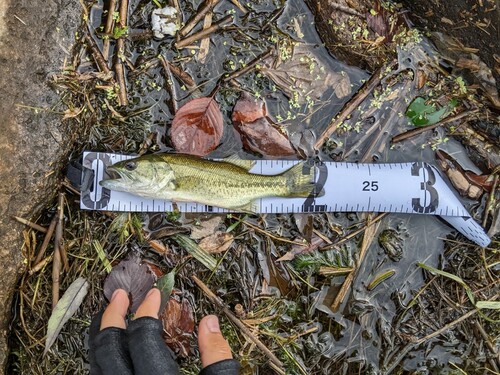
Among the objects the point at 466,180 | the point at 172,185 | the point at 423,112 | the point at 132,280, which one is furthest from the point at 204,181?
the point at 466,180

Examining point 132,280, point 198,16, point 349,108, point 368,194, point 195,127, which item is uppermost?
point 198,16

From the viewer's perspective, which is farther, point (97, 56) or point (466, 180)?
point (466, 180)

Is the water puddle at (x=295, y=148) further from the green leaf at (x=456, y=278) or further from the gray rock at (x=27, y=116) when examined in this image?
the gray rock at (x=27, y=116)

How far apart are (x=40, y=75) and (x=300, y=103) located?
6.83ft

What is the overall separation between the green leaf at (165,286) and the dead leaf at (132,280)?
0.09 metres

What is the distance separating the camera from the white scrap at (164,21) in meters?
4.06

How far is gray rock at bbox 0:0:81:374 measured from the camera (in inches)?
146

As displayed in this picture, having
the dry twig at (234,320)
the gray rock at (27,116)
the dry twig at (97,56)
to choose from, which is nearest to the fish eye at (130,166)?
the gray rock at (27,116)

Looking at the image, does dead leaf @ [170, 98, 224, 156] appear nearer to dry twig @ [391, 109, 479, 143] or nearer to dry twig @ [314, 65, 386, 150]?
dry twig @ [314, 65, 386, 150]

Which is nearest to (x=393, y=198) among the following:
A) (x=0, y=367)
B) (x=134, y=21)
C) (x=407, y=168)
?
(x=407, y=168)

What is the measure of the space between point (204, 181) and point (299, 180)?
0.76 meters

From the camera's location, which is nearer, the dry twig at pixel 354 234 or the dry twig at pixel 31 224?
the dry twig at pixel 31 224

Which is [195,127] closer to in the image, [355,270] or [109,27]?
[109,27]

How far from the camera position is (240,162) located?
4.05m
